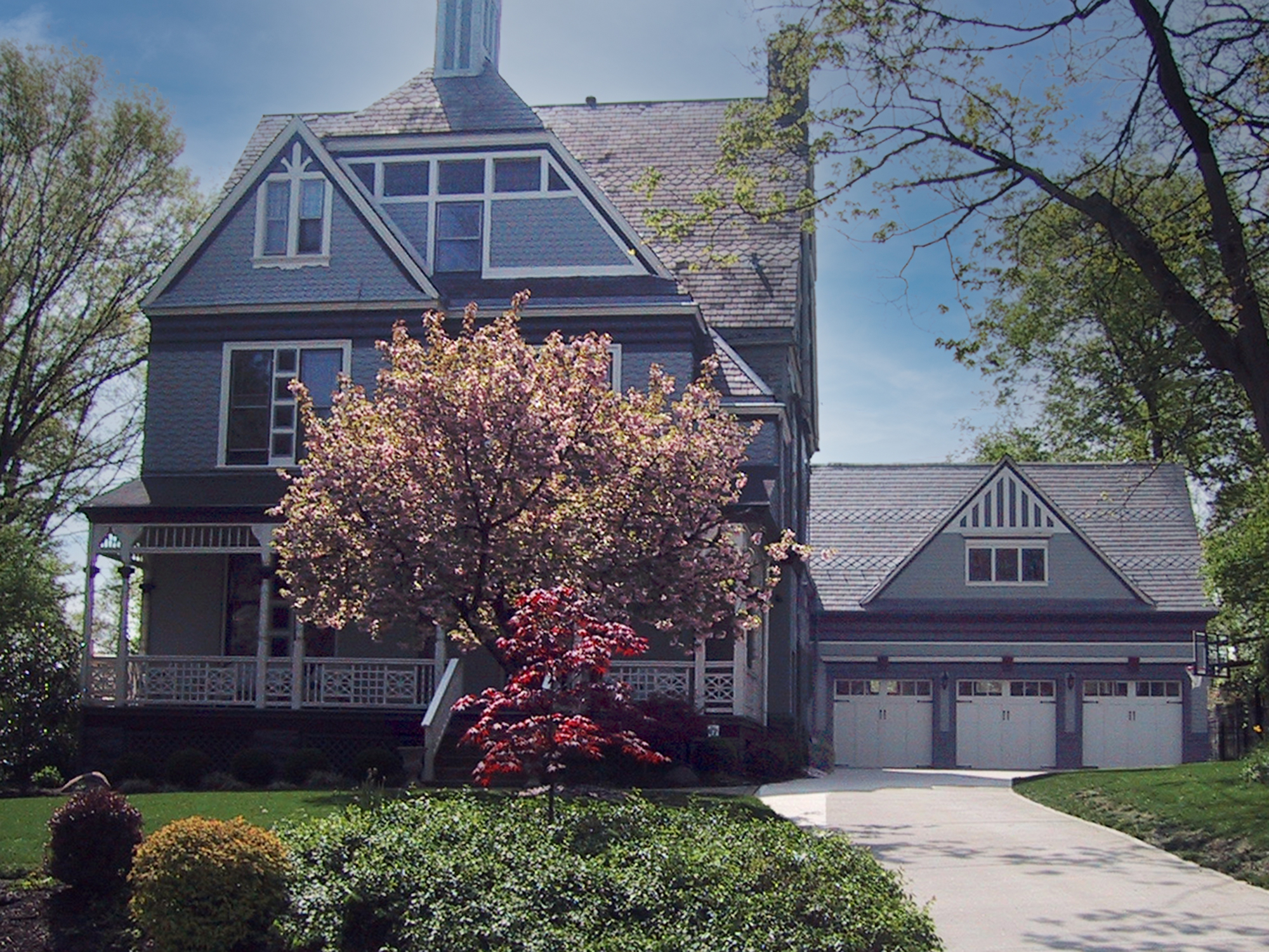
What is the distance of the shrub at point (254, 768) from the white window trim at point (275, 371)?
17.5 feet

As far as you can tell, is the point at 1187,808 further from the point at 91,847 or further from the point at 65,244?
the point at 65,244

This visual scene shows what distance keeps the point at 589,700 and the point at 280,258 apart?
1394 cm

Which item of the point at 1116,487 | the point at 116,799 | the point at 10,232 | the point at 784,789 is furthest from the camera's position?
the point at 1116,487

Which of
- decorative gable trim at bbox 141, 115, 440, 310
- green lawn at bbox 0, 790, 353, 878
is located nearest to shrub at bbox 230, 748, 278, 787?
green lawn at bbox 0, 790, 353, 878

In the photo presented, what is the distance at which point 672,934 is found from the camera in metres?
8.26

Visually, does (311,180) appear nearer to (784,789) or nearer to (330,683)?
(330,683)

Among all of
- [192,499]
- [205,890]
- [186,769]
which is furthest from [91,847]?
[192,499]

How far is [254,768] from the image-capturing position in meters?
20.1

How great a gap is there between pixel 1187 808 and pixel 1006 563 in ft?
60.8

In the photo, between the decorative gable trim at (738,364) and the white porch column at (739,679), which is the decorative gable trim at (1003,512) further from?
the white porch column at (739,679)

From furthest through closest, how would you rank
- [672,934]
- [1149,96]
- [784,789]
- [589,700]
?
1. [784,789]
2. [1149,96]
3. [589,700]
4. [672,934]

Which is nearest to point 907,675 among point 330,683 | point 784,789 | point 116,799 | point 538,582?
point 784,789

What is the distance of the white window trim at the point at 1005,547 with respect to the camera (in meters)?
33.8

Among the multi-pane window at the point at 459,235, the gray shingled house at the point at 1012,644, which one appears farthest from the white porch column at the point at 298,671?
the gray shingled house at the point at 1012,644
